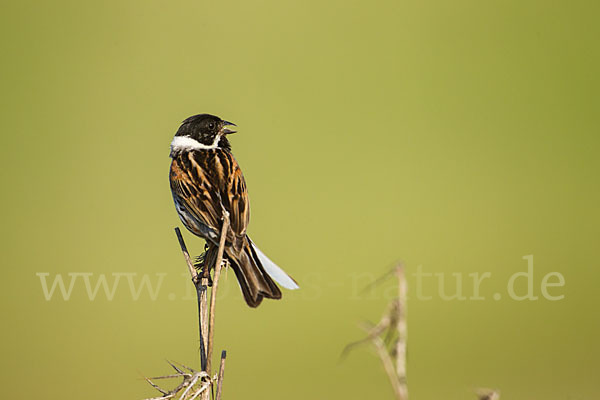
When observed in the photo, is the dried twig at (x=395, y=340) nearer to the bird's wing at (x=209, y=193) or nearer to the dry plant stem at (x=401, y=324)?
the dry plant stem at (x=401, y=324)

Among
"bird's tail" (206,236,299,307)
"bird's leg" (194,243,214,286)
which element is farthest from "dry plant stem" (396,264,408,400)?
"bird's tail" (206,236,299,307)

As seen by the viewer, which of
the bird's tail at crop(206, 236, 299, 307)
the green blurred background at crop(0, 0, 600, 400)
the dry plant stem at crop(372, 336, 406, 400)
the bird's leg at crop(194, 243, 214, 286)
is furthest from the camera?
the green blurred background at crop(0, 0, 600, 400)

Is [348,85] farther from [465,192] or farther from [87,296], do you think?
[87,296]

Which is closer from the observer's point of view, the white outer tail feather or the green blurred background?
the white outer tail feather

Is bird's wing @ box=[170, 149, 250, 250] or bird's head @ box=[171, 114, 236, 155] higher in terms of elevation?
bird's head @ box=[171, 114, 236, 155]

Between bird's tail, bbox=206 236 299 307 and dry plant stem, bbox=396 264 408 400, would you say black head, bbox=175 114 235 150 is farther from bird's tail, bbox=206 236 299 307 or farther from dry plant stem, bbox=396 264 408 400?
dry plant stem, bbox=396 264 408 400

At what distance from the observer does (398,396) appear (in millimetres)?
1163

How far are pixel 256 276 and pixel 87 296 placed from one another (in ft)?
17.9

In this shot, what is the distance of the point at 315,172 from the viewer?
1050 centimetres

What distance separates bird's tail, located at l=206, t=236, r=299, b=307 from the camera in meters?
2.96

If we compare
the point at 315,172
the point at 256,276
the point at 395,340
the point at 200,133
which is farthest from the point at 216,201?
the point at 315,172

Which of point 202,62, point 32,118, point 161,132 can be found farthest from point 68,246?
point 202,62

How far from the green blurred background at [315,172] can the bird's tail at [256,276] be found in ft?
9.25

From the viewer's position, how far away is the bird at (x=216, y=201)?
3.00 m
